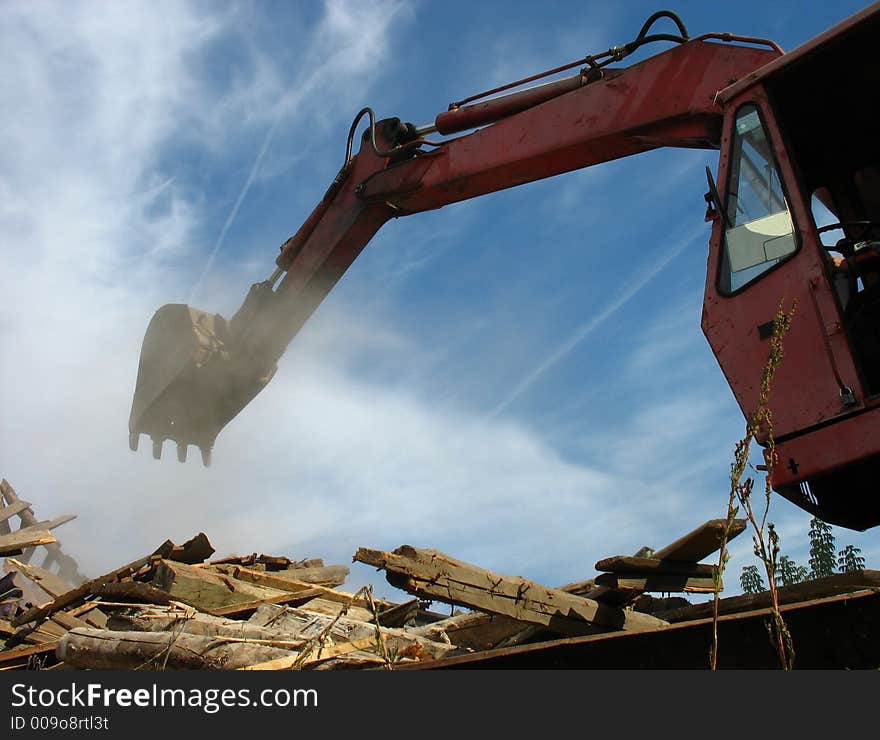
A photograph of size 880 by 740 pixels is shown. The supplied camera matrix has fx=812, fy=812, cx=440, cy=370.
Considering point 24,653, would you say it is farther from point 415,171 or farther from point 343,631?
point 415,171

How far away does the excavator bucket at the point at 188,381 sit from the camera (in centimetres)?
950

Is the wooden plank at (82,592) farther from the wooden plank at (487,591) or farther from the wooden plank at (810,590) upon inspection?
the wooden plank at (810,590)

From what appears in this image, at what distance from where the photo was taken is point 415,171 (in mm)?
8461

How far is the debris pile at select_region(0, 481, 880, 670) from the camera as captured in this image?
3342 mm

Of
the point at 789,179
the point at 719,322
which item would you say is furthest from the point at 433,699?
the point at 789,179

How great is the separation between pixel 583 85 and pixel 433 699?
6102 mm

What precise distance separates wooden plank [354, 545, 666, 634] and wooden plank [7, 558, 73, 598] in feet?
25.3

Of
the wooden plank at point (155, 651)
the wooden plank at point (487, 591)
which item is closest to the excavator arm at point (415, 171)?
the wooden plank at point (487, 591)

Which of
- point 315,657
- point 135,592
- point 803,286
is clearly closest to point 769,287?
point 803,286

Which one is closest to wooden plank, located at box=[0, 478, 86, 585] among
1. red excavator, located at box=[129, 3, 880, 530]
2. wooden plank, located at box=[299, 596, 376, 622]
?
red excavator, located at box=[129, 3, 880, 530]

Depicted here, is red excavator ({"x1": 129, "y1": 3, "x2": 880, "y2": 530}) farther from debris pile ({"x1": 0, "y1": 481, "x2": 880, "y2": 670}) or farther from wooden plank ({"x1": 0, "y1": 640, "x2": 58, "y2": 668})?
wooden plank ({"x1": 0, "y1": 640, "x2": 58, "y2": 668})

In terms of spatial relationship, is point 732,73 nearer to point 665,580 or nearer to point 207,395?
point 665,580

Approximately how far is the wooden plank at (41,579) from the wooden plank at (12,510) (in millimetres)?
4272

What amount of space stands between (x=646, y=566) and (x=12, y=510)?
13.1 m
